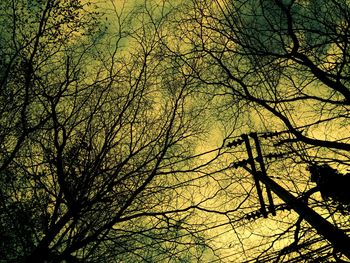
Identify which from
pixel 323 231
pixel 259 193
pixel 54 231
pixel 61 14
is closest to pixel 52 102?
pixel 61 14

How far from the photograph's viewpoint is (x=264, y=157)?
725 centimetres

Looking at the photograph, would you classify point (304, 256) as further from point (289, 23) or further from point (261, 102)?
point (289, 23)

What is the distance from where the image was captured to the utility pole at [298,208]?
387cm

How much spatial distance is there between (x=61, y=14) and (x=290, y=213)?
24.6 ft

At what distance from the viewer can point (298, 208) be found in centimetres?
486

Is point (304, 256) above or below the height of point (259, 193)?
below

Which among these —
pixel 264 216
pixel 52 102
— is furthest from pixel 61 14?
pixel 264 216

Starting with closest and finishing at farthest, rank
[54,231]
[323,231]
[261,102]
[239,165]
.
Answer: [323,231] < [54,231] < [239,165] < [261,102]

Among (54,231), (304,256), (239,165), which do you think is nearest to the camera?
(54,231)

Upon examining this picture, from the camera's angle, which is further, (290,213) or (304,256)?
(290,213)

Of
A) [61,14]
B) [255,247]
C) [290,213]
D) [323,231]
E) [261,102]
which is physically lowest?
[323,231]

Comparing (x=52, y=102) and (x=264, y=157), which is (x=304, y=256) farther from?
(x=52, y=102)

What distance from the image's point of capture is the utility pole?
387 centimetres

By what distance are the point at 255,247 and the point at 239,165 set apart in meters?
2.06
